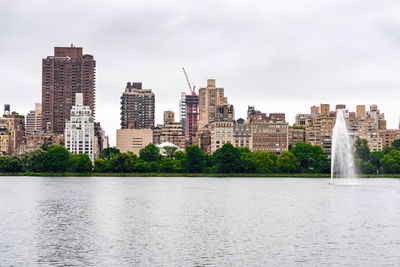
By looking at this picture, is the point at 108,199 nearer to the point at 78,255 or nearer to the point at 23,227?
the point at 23,227

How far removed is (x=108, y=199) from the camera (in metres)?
112

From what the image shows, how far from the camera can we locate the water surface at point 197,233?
49.9 meters

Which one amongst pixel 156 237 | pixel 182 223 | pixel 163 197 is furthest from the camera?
pixel 163 197

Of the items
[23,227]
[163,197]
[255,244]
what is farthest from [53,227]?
[163,197]

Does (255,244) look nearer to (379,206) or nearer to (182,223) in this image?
(182,223)

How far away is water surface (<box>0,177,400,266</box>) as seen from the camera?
49.9 m

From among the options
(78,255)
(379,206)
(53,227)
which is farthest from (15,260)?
(379,206)

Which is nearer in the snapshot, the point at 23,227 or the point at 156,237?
the point at 156,237

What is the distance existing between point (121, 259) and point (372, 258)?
23.1m

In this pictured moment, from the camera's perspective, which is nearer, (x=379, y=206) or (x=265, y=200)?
(x=379, y=206)

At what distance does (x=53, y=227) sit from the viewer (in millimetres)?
68312

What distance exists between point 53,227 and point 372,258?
38.8m

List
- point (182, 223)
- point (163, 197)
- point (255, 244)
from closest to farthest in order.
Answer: point (255, 244) < point (182, 223) < point (163, 197)

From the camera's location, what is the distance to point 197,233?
64.2 m
